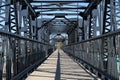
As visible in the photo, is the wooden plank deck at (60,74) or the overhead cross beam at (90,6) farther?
the overhead cross beam at (90,6)

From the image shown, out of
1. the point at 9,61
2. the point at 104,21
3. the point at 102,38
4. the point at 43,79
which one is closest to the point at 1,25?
the point at 104,21

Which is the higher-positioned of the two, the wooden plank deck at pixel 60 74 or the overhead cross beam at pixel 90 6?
the overhead cross beam at pixel 90 6

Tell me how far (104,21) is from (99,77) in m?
9.28

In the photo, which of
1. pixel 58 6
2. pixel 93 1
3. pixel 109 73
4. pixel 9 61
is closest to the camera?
pixel 9 61

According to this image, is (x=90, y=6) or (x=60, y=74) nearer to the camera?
(x=60, y=74)

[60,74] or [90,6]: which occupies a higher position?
[90,6]

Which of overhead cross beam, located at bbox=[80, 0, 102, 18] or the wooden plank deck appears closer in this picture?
the wooden plank deck

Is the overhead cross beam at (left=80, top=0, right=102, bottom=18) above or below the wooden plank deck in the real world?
above

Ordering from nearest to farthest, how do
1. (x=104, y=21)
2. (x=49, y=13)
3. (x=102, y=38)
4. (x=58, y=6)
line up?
(x=102, y=38)
(x=104, y=21)
(x=58, y=6)
(x=49, y=13)

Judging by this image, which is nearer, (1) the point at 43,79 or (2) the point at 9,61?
(2) the point at 9,61

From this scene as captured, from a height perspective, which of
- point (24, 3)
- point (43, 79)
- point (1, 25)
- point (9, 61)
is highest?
point (24, 3)

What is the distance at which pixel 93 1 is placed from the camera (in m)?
29.8

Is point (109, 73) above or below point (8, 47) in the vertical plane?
below

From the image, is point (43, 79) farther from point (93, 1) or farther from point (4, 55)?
point (93, 1)
